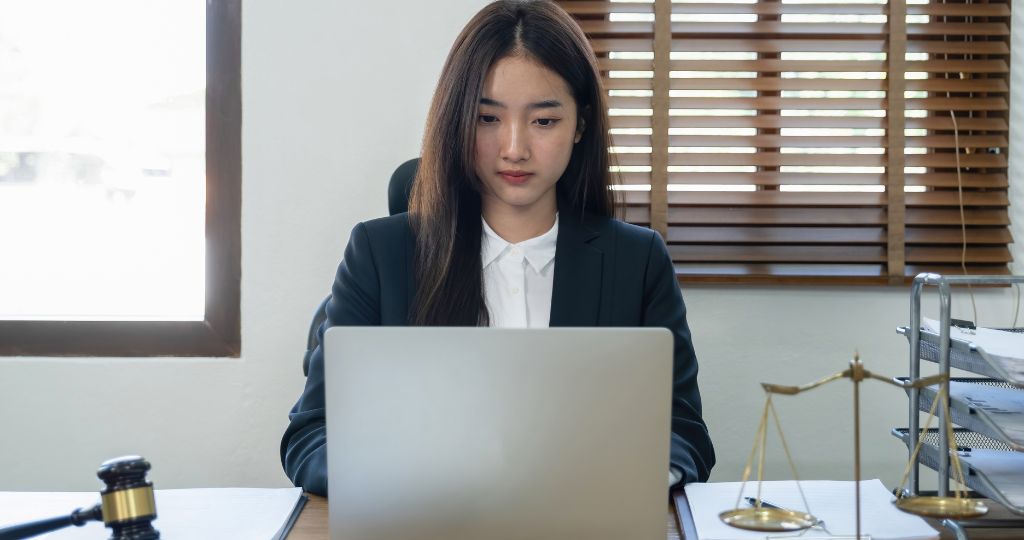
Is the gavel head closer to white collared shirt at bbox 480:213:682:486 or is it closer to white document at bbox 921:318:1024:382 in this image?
white collared shirt at bbox 480:213:682:486

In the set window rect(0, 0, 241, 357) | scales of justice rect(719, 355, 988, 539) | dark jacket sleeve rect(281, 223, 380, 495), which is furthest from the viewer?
window rect(0, 0, 241, 357)

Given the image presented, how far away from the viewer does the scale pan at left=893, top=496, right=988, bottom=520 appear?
0.81 m

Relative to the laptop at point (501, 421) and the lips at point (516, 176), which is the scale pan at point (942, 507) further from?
the lips at point (516, 176)

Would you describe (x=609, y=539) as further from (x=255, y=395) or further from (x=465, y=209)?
(x=255, y=395)

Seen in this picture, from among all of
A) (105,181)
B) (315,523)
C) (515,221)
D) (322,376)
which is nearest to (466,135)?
(515,221)

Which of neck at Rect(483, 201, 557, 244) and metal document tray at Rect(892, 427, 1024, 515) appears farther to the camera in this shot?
neck at Rect(483, 201, 557, 244)

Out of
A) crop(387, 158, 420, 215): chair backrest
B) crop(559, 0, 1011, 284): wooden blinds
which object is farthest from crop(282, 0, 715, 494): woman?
crop(559, 0, 1011, 284): wooden blinds

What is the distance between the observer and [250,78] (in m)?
2.47

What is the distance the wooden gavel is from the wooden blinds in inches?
66.0

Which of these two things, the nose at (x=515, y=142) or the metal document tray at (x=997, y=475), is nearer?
the metal document tray at (x=997, y=475)

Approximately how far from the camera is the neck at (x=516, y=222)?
175 centimetres

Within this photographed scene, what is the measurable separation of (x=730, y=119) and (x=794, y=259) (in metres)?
0.40

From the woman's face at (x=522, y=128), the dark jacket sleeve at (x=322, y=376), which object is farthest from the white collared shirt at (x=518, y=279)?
the dark jacket sleeve at (x=322, y=376)

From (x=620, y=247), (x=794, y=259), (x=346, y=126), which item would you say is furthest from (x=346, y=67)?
(x=794, y=259)
